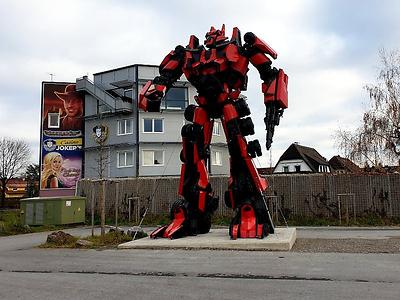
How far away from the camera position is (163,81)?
40.5 ft

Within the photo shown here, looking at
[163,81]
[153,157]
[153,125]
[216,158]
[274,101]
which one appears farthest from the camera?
[216,158]

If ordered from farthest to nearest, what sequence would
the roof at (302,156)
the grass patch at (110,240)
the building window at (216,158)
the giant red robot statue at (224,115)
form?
the roof at (302,156) → the building window at (216,158) → the grass patch at (110,240) → the giant red robot statue at (224,115)

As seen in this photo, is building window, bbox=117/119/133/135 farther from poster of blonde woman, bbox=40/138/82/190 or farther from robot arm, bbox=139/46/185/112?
robot arm, bbox=139/46/185/112

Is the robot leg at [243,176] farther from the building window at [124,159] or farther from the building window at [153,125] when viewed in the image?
the building window at [124,159]

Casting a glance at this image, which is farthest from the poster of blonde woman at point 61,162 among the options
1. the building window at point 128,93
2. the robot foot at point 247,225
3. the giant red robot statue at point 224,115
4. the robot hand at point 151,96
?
the robot foot at point 247,225

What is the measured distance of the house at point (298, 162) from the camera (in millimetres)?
50656

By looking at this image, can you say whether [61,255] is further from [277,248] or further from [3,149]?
[3,149]

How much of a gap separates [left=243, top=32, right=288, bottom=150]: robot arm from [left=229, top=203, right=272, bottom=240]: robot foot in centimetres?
178

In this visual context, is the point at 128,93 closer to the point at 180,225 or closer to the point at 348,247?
the point at 180,225

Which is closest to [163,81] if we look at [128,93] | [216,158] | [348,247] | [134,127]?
[348,247]

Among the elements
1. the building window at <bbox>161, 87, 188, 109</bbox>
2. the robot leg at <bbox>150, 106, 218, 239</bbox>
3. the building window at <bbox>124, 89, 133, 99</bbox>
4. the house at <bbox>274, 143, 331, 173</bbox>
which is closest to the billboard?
the building window at <bbox>124, 89, 133, 99</bbox>

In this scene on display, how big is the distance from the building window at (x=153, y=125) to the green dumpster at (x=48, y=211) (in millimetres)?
17347

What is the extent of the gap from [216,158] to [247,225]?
30.2 m

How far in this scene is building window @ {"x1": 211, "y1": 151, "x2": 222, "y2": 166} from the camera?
4097cm
